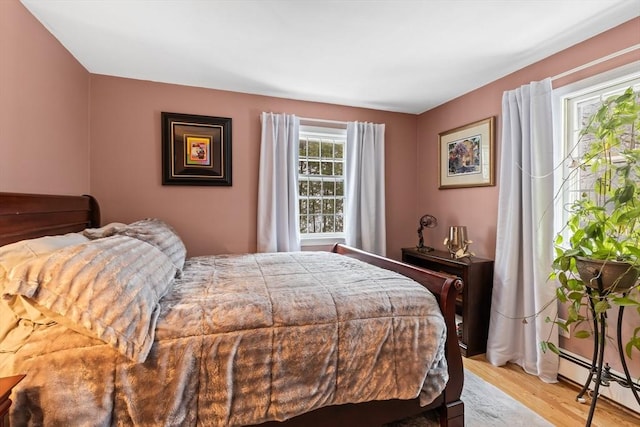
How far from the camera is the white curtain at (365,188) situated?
340 cm

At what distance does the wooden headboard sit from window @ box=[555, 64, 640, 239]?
129 inches

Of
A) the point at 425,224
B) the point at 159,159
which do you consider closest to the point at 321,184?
the point at 425,224

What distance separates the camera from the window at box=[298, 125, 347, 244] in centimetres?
343

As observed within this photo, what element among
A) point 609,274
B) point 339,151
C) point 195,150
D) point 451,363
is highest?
point 339,151

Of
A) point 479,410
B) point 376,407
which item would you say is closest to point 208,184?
point 376,407

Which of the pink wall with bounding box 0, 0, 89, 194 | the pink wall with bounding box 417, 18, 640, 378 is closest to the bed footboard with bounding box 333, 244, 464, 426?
the pink wall with bounding box 417, 18, 640, 378

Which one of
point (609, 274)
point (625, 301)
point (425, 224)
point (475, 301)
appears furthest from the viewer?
point (425, 224)

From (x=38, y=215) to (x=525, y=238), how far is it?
3.28 m

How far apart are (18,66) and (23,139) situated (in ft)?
1.37

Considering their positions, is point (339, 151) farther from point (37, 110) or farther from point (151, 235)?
point (37, 110)

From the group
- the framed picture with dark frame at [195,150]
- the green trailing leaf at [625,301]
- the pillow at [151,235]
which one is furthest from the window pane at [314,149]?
the green trailing leaf at [625,301]

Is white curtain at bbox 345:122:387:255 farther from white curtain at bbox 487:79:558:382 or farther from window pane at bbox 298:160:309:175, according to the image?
white curtain at bbox 487:79:558:382

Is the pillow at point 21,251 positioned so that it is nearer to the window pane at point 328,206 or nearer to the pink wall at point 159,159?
the pink wall at point 159,159

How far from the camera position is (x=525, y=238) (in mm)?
2299
